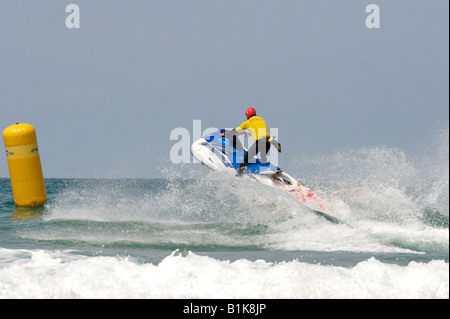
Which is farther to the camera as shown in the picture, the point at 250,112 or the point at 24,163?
the point at 24,163

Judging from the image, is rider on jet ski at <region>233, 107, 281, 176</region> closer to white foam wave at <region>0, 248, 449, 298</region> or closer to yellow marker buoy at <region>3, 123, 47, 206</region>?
white foam wave at <region>0, 248, 449, 298</region>

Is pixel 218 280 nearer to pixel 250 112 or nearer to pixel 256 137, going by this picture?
pixel 256 137

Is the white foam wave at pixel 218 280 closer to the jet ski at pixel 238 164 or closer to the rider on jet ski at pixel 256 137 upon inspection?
the jet ski at pixel 238 164

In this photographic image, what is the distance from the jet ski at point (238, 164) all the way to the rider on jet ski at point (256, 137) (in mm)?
154

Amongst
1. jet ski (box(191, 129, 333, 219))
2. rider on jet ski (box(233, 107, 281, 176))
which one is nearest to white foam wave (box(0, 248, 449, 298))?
jet ski (box(191, 129, 333, 219))

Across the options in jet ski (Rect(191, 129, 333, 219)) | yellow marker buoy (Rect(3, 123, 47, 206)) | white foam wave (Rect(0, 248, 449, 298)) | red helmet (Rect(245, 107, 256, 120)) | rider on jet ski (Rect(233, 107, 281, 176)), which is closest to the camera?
white foam wave (Rect(0, 248, 449, 298))

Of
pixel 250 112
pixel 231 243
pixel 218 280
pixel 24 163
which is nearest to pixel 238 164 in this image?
pixel 250 112

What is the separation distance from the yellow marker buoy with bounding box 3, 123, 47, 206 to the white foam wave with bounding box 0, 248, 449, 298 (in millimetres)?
9479

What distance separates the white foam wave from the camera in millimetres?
4652

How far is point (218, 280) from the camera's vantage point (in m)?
4.92

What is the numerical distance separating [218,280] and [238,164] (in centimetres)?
634

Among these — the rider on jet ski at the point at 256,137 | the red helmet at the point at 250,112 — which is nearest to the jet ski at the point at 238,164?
the rider on jet ski at the point at 256,137
